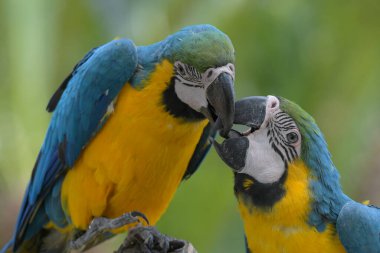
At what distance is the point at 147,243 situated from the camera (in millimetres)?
2596

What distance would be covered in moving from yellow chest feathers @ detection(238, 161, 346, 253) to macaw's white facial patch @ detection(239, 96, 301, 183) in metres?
0.04

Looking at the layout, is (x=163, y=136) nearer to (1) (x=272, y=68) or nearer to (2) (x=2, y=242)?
(1) (x=272, y=68)

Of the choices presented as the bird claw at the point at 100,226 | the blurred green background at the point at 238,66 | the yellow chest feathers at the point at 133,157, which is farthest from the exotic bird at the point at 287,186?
the blurred green background at the point at 238,66

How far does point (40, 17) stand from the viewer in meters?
4.29

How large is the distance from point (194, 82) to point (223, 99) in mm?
235

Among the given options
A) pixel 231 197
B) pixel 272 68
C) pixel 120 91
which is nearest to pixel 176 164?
pixel 120 91

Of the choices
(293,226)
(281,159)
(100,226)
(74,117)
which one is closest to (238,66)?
(74,117)

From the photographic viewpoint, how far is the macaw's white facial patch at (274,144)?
8.57ft

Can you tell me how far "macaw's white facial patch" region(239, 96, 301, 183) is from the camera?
261cm

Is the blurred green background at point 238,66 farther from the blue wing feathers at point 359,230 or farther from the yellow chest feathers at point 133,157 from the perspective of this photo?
the blue wing feathers at point 359,230

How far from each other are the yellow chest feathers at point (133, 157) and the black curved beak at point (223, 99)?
28cm

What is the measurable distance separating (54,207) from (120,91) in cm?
71

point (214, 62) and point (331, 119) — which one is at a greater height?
point (214, 62)

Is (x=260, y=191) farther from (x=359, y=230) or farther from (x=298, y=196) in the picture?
(x=359, y=230)
